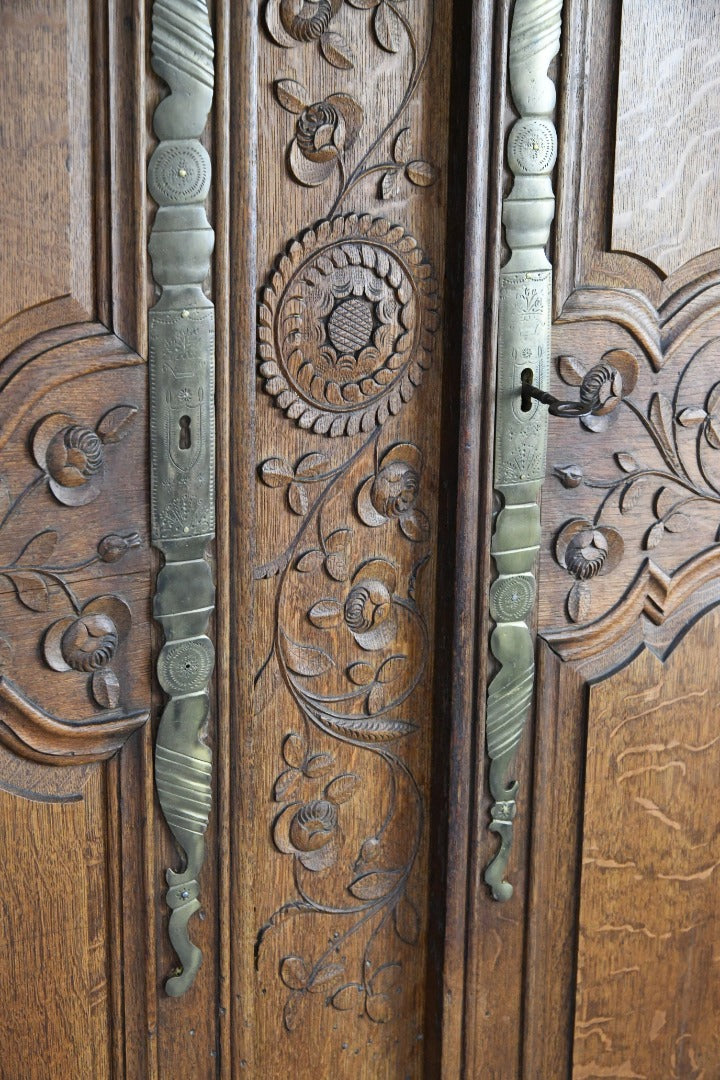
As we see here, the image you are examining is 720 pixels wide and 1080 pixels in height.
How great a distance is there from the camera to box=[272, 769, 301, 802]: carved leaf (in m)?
1.34

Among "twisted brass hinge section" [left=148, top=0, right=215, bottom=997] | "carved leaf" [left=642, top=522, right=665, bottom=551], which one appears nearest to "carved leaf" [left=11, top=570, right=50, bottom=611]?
"twisted brass hinge section" [left=148, top=0, right=215, bottom=997]

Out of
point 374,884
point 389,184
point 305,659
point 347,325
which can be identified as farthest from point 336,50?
Result: point 374,884

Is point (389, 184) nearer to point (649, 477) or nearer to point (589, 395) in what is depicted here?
point (589, 395)

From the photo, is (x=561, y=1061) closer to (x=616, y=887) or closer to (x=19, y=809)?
(x=616, y=887)

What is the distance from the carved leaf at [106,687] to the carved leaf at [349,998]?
479mm

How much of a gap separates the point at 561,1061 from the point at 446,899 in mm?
322

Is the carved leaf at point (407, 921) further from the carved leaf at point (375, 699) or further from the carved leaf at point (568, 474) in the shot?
the carved leaf at point (568, 474)

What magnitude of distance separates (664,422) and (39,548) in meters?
0.73

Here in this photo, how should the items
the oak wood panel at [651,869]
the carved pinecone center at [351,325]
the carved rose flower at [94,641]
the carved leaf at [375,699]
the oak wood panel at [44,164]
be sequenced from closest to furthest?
the oak wood panel at [44,164] < the carved rose flower at [94,641] < the carved pinecone center at [351,325] < the carved leaf at [375,699] < the oak wood panel at [651,869]

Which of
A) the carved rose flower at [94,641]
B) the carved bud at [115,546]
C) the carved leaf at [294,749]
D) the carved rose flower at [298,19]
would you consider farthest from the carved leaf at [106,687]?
the carved rose flower at [298,19]

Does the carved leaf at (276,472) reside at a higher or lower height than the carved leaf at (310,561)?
higher

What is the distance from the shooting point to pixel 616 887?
154cm

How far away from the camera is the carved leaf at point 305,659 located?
132 cm

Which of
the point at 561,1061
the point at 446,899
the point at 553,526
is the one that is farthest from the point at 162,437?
the point at 561,1061
